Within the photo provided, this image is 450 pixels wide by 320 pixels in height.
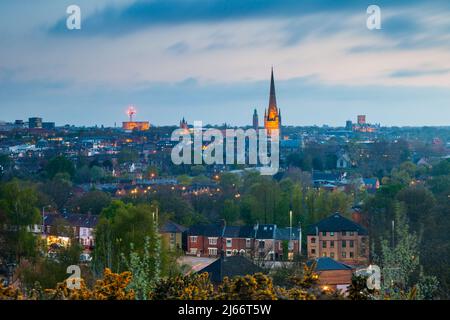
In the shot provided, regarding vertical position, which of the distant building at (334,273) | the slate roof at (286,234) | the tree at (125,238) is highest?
the tree at (125,238)

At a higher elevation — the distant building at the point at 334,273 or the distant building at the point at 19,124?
the distant building at the point at 19,124

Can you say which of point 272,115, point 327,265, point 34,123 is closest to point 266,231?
point 327,265

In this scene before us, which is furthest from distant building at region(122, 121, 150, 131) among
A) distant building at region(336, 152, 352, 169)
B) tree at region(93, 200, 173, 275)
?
tree at region(93, 200, 173, 275)

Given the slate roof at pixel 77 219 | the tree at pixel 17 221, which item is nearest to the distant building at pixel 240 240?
the slate roof at pixel 77 219

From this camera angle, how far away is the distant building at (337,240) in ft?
92.7

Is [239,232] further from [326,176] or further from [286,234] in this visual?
[326,176]

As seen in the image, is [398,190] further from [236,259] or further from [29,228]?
[29,228]

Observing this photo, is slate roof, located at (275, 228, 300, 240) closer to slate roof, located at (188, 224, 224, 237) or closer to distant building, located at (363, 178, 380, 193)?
slate roof, located at (188, 224, 224, 237)

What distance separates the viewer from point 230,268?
799 inches

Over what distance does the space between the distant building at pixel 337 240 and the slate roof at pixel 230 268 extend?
296 inches

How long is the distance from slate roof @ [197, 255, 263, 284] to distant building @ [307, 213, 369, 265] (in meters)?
7.51

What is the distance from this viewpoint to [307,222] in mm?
33062

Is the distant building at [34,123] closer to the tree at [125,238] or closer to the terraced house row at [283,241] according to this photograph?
the terraced house row at [283,241]
